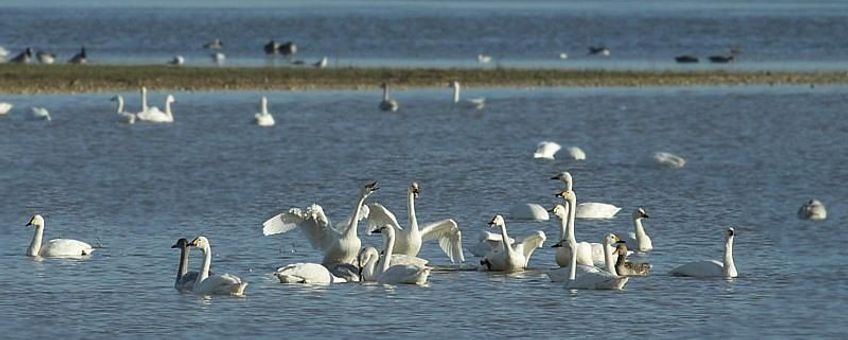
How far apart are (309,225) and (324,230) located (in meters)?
0.13

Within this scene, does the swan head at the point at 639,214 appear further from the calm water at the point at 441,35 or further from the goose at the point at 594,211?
the calm water at the point at 441,35

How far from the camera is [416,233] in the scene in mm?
15414

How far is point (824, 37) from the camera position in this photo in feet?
207

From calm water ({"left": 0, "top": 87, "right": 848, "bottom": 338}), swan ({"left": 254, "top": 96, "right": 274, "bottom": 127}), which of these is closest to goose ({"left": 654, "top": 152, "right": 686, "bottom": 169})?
calm water ({"left": 0, "top": 87, "right": 848, "bottom": 338})

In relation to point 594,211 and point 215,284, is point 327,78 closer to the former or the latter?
point 594,211

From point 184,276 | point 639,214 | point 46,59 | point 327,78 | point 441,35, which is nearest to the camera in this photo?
point 184,276

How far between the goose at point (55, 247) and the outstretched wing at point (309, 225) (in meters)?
1.55

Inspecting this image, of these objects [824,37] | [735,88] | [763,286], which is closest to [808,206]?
[763,286]

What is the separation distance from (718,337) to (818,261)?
3685 mm

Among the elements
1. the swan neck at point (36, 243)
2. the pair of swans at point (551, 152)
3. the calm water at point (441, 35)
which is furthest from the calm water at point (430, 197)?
the calm water at point (441, 35)

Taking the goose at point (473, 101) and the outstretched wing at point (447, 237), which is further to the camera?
the goose at point (473, 101)

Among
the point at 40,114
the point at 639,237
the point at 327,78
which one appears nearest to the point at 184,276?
the point at 639,237

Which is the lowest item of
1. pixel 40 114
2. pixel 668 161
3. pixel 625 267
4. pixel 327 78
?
pixel 625 267

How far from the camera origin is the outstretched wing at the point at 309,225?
15297mm
